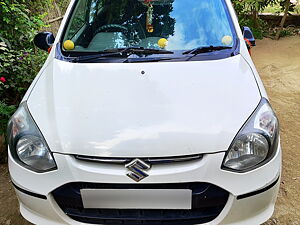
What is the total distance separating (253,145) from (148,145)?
55 centimetres

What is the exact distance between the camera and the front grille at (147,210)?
1626 millimetres

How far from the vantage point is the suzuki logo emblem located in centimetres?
160

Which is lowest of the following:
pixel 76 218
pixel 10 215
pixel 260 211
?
pixel 10 215

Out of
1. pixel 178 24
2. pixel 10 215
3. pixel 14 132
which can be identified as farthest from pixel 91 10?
pixel 10 215

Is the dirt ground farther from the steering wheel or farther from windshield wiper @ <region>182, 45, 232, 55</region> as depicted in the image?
the steering wheel

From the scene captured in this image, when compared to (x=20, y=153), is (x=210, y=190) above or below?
below

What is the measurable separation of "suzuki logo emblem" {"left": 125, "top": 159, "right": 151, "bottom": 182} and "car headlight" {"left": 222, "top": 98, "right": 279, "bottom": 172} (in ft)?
1.27

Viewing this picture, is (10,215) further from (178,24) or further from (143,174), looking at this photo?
(178,24)

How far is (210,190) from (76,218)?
0.72m

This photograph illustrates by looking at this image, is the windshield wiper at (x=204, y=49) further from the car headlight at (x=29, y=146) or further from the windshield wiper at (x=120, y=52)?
the car headlight at (x=29, y=146)

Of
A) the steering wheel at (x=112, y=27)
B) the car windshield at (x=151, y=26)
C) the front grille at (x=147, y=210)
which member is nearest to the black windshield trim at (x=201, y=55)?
the car windshield at (x=151, y=26)

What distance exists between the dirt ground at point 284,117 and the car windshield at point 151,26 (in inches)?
49.0

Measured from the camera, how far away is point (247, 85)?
2004 millimetres

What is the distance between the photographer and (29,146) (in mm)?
1781
